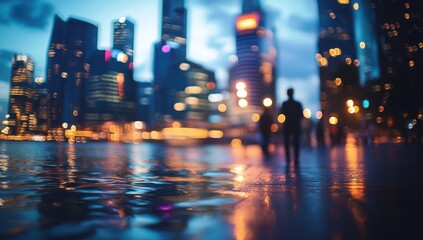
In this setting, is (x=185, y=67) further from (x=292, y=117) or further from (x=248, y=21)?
(x=292, y=117)

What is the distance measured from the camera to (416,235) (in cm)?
192

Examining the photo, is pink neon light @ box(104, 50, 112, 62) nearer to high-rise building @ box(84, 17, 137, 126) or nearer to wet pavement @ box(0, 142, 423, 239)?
high-rise building @ box(84, 17, 137, 126)

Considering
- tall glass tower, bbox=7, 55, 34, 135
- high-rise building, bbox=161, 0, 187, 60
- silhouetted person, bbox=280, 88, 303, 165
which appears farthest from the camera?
high-rise building, bbox=161, 0, 187, 60

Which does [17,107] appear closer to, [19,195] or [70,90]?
[70,90]

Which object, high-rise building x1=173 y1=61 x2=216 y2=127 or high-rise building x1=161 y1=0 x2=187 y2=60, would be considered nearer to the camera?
high-rise building x1=161 y1=0 x2=187 y2=60

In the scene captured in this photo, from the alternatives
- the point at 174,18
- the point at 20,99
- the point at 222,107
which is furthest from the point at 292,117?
the point at 222,107

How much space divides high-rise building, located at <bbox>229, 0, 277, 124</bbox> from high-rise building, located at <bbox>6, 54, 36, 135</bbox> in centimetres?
12991

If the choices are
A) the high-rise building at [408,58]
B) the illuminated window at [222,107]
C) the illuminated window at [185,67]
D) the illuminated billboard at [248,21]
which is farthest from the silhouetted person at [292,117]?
the illuminated window at [222,107]

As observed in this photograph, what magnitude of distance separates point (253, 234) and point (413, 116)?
30.5 metres

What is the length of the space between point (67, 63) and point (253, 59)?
15207 cm

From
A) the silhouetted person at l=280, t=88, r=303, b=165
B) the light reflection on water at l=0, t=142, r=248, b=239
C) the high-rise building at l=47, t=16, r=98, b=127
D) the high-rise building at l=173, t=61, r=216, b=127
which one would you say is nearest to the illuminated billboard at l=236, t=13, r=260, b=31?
the high-rise building at l=173, t=61, r=216, b=127

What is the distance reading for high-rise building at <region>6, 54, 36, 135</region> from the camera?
493 inches

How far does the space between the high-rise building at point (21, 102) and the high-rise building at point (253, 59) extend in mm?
129914

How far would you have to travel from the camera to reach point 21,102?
1259 centimetres
